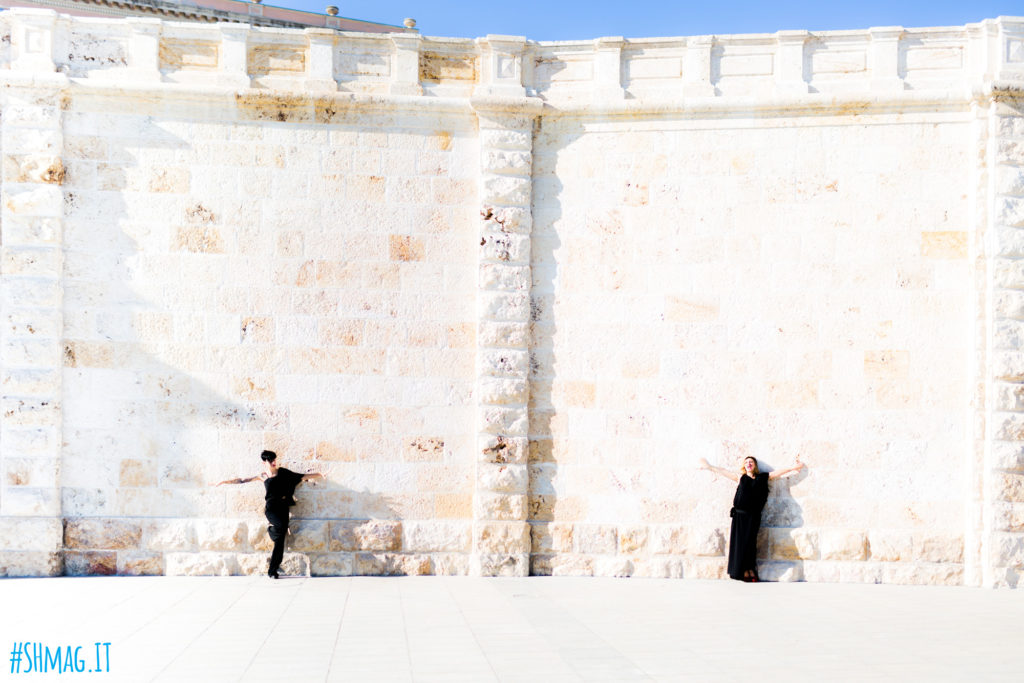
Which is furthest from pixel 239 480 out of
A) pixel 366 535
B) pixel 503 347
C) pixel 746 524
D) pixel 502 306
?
pixel 746 524

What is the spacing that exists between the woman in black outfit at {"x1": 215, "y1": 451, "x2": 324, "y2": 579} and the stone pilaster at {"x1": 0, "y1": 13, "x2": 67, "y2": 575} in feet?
6.18

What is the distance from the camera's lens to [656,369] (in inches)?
381

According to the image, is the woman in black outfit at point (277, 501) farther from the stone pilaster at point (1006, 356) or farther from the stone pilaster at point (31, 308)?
the stone pilaster at point (1006, 356)

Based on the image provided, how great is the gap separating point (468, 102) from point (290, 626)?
5765mm

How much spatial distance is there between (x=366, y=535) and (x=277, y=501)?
3.38 ft

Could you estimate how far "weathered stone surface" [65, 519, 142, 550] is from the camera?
9.24 m

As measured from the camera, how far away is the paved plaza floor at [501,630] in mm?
5898

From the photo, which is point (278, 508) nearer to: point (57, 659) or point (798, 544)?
point (57, 659)

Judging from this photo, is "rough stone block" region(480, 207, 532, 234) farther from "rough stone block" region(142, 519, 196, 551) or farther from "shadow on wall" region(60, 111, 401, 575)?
"rough stone block" region(142, 519, 196, 551)

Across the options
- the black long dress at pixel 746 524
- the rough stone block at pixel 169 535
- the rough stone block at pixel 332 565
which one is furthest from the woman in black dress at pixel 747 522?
the rough stone block at pixel 169 535

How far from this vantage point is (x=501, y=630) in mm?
7055

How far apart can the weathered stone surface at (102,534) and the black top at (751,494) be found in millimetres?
6325

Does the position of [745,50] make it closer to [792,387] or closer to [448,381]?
[792,387]

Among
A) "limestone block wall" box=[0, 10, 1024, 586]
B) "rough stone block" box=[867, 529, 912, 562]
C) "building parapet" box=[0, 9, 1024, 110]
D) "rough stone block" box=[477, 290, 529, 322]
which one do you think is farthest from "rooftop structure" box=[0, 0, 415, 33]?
"rough stone block" box=[867, 529, 912, 562]
